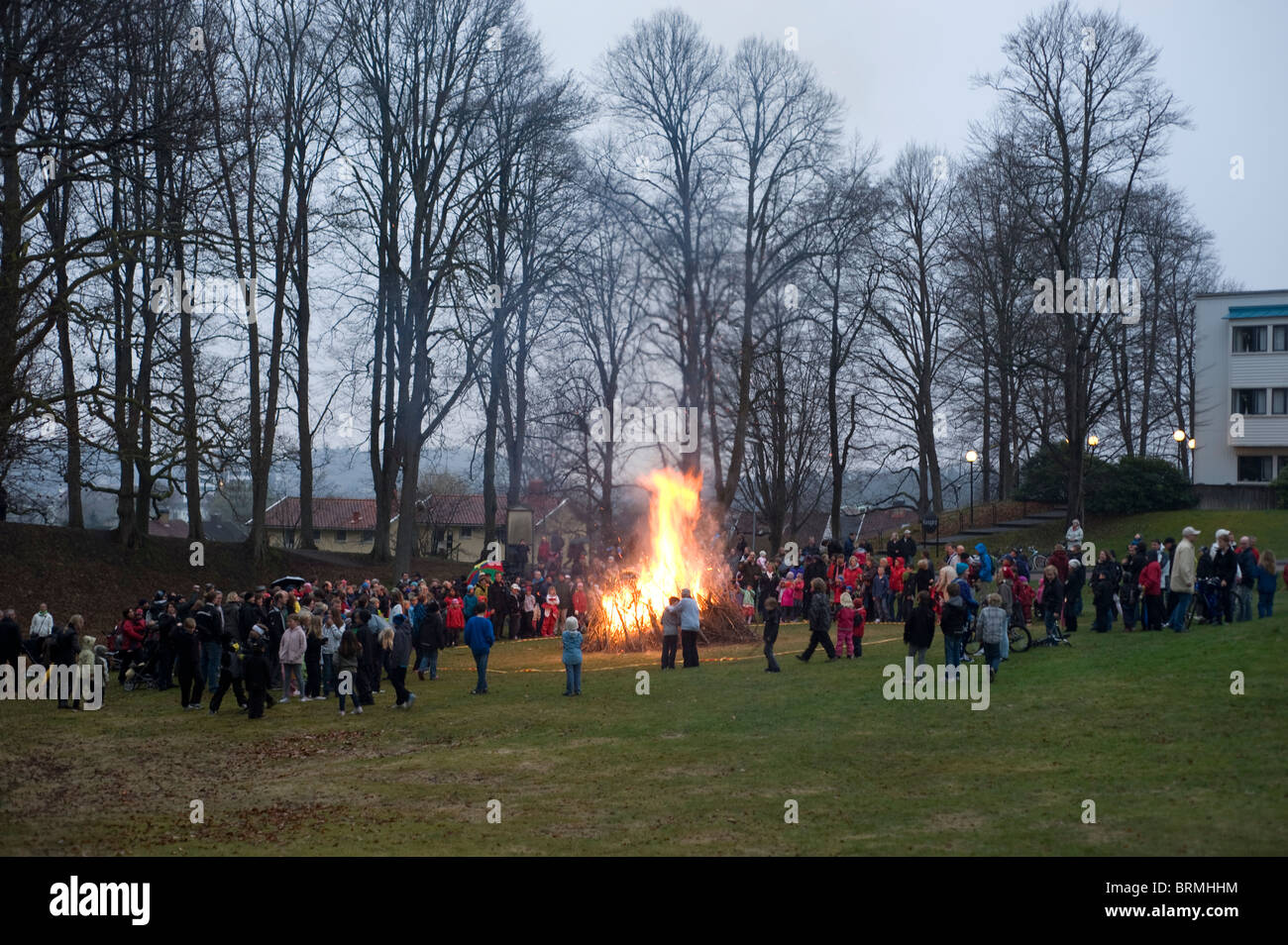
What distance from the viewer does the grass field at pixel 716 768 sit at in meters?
10.7

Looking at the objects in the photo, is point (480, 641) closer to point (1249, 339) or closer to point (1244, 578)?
point (1244, 578)

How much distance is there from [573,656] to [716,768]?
6398mm

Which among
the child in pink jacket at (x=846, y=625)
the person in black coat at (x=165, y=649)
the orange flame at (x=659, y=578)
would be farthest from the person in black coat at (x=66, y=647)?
the child in pink jacket at (x=846, y=625)

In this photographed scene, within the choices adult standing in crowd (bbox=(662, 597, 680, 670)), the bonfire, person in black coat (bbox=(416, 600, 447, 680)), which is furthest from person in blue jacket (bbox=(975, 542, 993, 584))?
person in black coat (bbox=(416, 600, 447, 680))

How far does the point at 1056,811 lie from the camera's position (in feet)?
35.8

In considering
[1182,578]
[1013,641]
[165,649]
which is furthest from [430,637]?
[1182,578]

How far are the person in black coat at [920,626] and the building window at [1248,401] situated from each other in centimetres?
3984

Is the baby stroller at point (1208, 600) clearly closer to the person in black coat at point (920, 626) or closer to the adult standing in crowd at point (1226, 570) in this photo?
the adult standing in crowd at point (1226, 570)

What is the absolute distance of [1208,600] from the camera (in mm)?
21016

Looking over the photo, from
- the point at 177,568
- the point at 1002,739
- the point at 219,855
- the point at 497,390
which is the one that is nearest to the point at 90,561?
the point at 177,568

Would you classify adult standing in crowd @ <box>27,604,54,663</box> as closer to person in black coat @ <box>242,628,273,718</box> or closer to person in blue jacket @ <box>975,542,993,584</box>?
person in black coat @ <box>242,628,273,718</box>

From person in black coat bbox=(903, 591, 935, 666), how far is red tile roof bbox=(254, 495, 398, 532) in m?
67.3
